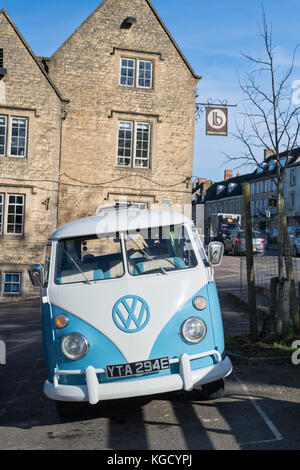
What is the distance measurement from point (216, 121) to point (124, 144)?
432 centimetres

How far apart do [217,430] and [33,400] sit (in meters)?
2.99

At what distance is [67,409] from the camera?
6.03 metres

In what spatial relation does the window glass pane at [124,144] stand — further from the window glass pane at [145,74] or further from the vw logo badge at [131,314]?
the vw logo badge at [131,314]

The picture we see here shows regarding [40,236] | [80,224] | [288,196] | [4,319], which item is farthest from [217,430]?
[288,196]

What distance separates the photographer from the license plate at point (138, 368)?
5.47 m

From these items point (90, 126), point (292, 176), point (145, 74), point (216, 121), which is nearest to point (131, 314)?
point (216, 121)

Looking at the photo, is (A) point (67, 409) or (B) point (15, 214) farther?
(B) point (15, 214)

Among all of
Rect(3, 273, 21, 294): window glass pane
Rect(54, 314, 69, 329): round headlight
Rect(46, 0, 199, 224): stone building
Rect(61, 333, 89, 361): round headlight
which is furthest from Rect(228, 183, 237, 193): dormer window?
Rect(61, 333, 89, 361): round headlight

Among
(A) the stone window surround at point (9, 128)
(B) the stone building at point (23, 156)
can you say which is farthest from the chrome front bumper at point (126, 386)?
(A) the stone window surround at point (9, 128)

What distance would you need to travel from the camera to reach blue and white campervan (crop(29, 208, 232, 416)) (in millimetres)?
5492

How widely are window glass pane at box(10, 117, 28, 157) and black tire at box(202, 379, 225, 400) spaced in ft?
57.7

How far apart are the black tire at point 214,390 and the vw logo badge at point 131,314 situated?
1.32 m

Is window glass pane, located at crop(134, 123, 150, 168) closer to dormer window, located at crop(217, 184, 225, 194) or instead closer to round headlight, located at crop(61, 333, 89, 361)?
round headlight, located at crop(61, 333, 89, 361)

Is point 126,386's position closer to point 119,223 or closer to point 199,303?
point 199,303
